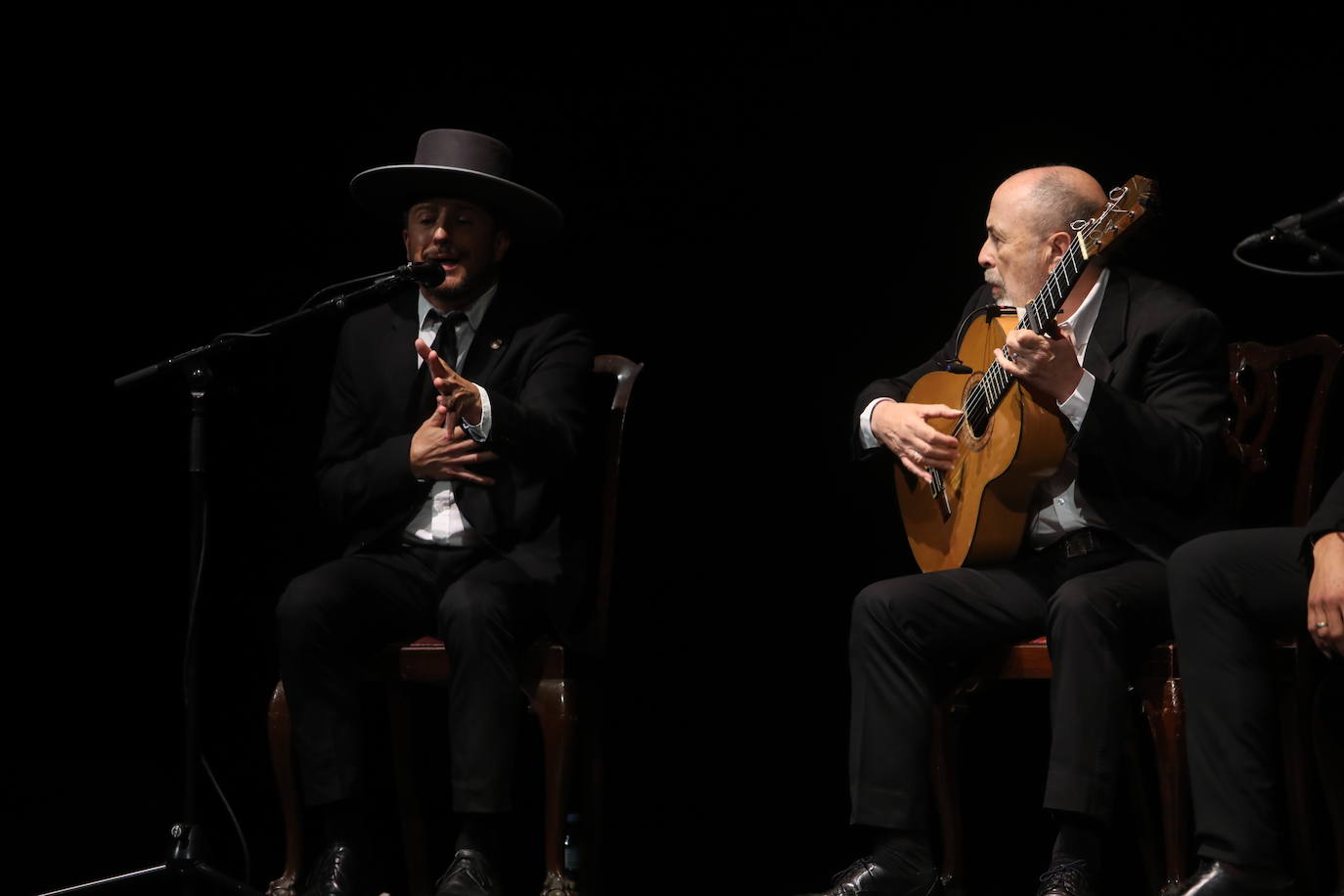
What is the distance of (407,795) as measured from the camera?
123 inches

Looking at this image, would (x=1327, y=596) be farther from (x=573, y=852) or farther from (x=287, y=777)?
(x=287, y=777)

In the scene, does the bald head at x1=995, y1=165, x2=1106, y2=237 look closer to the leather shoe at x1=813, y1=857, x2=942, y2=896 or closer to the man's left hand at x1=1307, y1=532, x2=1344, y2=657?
the man's left hand at x1=1307, y1=532, x2=1344, y2=657

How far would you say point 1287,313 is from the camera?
10.6 feet

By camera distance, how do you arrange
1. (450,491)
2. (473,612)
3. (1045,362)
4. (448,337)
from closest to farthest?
(1045,362)
(473,612)
(450,491)
(448,337)

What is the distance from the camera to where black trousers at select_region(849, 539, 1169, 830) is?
96.8 inches

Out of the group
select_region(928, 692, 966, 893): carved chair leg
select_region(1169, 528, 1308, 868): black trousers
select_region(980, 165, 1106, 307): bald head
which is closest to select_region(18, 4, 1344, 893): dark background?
select_region(928, 692, 966, 893): carved chair leg

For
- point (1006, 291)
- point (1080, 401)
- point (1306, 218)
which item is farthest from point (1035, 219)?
point (1306, 218)

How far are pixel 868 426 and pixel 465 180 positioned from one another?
110 cm

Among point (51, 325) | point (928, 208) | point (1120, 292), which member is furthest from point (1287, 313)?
point (51, 325)

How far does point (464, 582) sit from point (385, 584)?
9.1 inches

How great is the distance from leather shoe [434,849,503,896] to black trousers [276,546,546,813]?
3.5 inches

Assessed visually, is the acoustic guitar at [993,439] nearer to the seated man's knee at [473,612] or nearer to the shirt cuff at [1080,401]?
the shirt cuff at [1080,401]

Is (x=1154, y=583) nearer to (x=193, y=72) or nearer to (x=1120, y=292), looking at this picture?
(x=1120, y=292)

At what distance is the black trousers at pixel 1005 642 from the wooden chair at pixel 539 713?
2.00 feet
